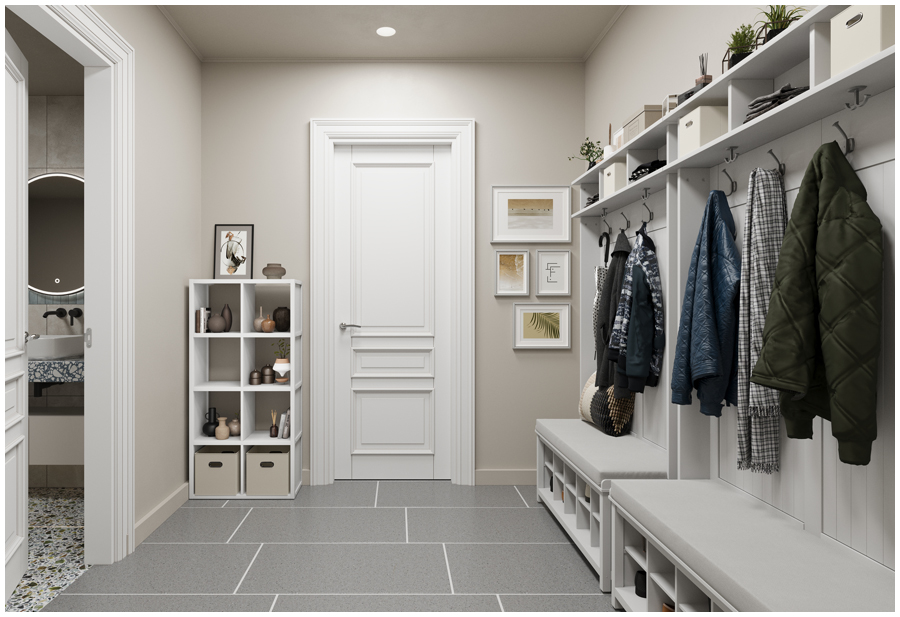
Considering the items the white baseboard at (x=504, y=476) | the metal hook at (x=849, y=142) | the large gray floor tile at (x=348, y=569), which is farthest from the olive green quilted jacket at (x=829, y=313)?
the white baseboard at (x=504, y=476)

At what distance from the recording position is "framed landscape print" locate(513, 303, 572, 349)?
374 centimetres

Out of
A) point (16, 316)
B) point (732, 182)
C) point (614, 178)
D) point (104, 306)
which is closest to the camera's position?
point (732, 182)

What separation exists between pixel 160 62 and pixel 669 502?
10.5 feet

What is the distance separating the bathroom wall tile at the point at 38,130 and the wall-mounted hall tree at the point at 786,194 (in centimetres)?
347

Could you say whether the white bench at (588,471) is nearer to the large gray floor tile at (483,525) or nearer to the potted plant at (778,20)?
the large gray floor tile at (483,525)

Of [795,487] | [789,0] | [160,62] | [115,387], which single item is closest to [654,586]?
[795,487]

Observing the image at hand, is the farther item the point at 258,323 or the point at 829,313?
the point at 258,323

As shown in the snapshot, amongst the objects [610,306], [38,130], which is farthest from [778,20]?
[38,130]

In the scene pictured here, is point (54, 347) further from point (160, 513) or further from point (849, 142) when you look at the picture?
point (849, 142)

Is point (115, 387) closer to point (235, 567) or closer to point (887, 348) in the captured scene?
point (235, 567)

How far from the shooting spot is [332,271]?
3684 mm

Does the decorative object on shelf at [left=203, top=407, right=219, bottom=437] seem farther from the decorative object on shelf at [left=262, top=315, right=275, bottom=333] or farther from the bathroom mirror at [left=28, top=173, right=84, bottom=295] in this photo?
the bathroom mirror at [left=28, top=173, right=84, bottom=295]

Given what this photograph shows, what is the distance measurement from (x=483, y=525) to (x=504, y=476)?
2.55ft

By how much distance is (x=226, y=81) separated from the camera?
12.1 ft
